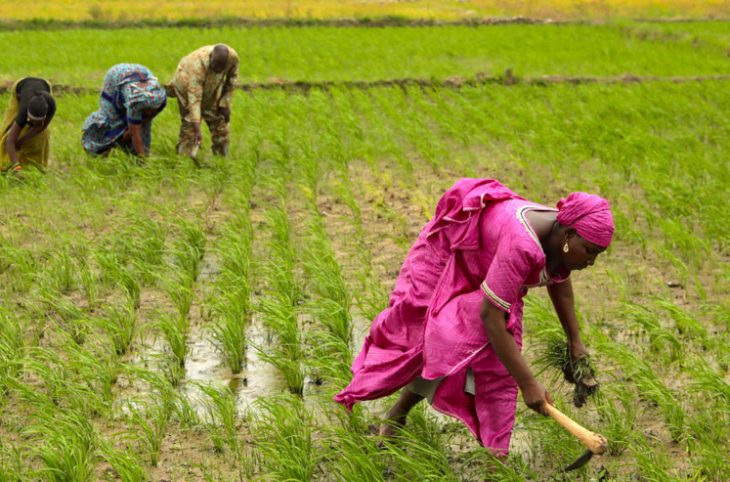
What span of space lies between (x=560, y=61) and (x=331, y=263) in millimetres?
9265

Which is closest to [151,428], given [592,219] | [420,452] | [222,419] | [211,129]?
[222,419]

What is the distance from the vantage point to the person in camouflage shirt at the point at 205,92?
6.53m

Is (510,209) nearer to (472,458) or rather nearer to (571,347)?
(571,347)

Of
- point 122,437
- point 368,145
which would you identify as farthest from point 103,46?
point 122,437

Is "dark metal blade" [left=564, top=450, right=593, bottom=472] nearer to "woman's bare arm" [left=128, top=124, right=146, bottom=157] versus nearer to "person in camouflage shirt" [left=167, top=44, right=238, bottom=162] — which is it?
"person in camouflage shirt" [left=167, top=44, right=238, bottom=162]

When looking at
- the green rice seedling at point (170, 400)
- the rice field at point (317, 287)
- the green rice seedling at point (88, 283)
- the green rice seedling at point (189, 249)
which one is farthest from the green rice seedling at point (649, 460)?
the green rice seedling at point (88, 283)

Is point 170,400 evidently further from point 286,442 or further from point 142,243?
point 142,243

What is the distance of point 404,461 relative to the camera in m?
2.90

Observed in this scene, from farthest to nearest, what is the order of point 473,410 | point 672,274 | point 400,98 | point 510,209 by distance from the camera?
point 400,98, point 672,274, point 473,410, point 510,209

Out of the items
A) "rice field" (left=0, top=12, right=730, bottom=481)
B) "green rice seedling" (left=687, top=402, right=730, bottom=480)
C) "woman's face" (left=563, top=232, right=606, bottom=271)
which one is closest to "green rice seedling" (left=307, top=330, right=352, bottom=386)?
"rice field" (left=0, top=12, right=730, bottom=481)

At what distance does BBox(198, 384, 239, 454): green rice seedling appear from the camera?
3.16 m

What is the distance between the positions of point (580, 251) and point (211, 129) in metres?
4.83

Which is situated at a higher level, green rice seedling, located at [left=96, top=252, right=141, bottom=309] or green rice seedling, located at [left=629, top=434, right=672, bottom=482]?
green rice seedling, located at [left=629, top=434, right=672, bottom=482]

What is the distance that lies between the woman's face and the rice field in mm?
665
